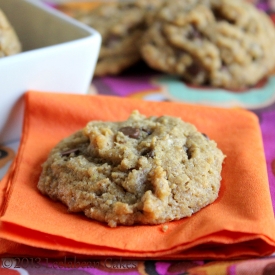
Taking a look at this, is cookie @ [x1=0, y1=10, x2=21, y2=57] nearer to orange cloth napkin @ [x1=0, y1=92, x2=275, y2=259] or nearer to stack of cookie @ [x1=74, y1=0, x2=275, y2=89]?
orange cloth napkin @ [x1=0, y1=92, x2=275, y2=259]

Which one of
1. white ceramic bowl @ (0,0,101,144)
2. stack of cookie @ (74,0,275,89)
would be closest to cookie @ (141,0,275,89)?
stack of cookie @ (74,0,275,89)

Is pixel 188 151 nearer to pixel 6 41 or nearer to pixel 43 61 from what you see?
pixel 43 61

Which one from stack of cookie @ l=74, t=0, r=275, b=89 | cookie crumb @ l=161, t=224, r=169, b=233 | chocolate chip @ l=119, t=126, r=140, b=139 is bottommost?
stack of cookie @ l=74, t=0, r=275, b=89

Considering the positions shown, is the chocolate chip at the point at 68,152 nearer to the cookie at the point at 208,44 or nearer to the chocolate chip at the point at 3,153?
the chocolate chip at the point at 3,153

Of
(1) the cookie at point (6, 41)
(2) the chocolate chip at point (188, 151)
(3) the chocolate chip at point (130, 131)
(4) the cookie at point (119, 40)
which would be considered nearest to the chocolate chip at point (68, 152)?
(3) the chocolate chip at point (130, 131)

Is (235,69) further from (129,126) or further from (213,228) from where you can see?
(213,228)
